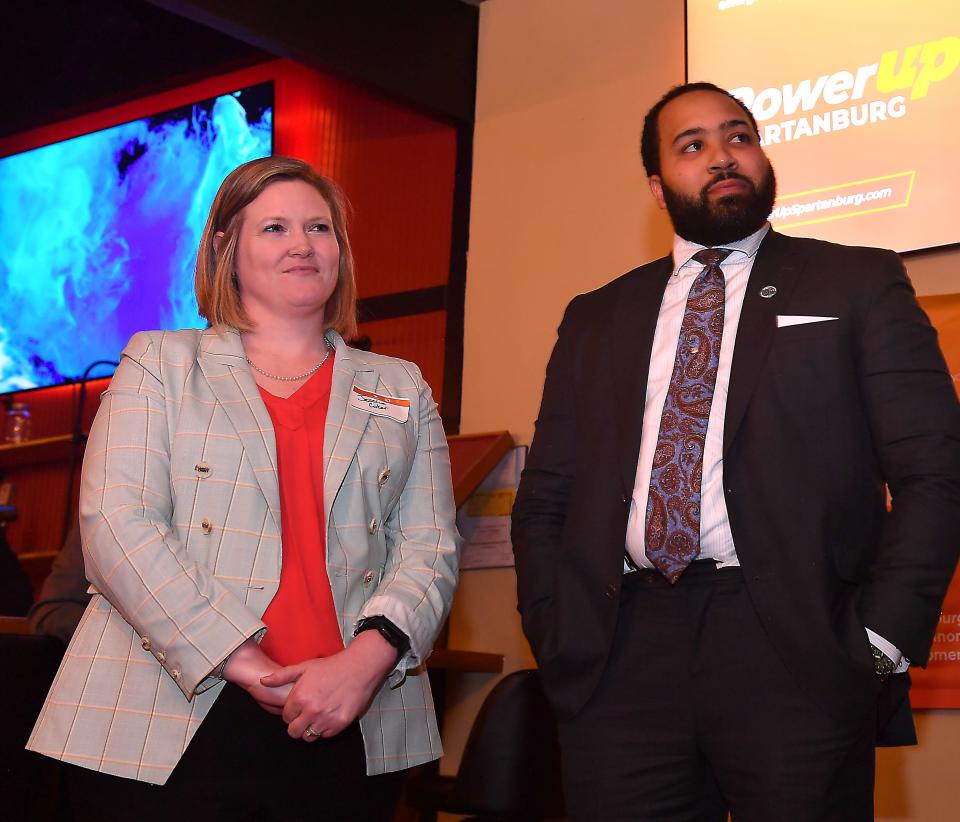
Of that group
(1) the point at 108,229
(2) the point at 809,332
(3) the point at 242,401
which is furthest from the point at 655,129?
(1) the point at 108,229

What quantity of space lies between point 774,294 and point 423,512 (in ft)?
2.60

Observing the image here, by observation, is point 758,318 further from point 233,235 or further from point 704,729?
point 233,235

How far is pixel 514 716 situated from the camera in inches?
134

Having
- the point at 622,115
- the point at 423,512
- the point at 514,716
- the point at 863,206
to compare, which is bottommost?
the point at 514,716

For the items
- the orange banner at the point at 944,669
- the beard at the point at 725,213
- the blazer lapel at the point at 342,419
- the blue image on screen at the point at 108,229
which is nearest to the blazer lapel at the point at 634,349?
Result: the beard at the point at 725,213

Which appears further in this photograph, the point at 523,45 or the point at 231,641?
the point at 523,45

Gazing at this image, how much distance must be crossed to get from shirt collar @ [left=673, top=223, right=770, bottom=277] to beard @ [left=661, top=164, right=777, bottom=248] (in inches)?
0.5

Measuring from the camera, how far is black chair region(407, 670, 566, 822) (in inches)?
132

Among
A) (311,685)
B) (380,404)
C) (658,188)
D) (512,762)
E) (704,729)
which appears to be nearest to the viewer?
(311,685)

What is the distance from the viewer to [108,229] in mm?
6789

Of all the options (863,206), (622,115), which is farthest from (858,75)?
(622,115)

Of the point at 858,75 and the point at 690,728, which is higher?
the point at 858,75

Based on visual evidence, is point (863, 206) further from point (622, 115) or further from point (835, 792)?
point (835, 792)

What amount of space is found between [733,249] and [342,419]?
35.9 inches
